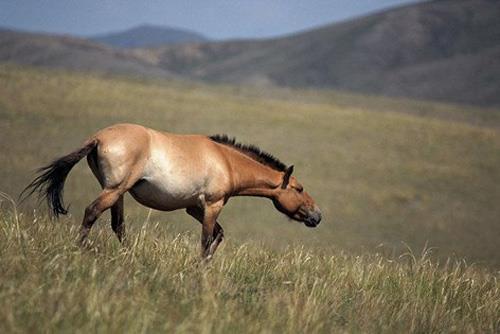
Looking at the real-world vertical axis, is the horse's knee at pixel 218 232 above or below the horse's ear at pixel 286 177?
below

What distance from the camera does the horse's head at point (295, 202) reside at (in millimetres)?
8922

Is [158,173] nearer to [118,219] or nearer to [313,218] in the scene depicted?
[118,219]

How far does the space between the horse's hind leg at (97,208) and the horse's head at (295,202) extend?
2.52 meters

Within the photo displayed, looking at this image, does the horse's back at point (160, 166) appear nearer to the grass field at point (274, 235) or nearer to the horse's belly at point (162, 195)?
the horse's belly at point (162, 195)

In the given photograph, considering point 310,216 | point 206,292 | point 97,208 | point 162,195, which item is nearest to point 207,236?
point 162,195

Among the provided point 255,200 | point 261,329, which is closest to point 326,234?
point 255,200

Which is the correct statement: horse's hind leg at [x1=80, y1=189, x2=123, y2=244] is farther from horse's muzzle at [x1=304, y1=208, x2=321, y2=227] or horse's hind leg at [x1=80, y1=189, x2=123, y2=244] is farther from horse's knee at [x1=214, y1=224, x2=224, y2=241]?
horse's muzzle at [x1=304, y1=208, x2=321, y2=227]

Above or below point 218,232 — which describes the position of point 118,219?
above

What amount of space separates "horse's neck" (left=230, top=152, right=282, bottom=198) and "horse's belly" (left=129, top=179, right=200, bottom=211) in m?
0.73

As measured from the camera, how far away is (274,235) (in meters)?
23.5

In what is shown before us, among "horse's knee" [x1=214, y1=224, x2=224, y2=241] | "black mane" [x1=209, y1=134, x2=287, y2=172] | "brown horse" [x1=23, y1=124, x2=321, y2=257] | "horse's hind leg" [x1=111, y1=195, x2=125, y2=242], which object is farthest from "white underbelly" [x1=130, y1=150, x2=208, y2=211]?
"black mane" [x1=209, y1=134, x2=287, y2=172]

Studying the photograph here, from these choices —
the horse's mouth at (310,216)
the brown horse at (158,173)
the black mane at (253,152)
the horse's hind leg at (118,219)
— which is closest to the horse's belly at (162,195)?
the brown horse at (158,173)

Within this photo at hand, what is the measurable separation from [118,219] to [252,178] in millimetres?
1784

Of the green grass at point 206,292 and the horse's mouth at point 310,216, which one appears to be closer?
the green grass at point 206,292
